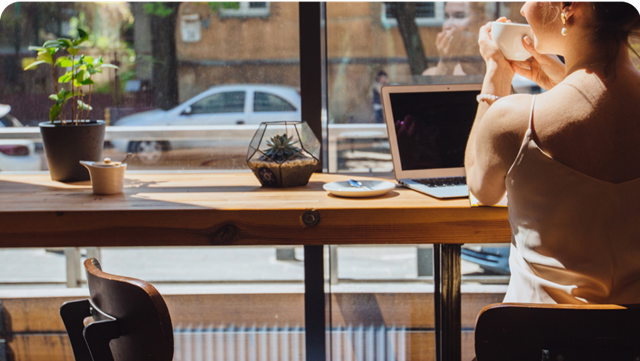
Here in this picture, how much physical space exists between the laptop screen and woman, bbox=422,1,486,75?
0.36m

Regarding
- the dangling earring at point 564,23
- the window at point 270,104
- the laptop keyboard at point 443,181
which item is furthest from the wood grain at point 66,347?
the dangling earring at point 564,23

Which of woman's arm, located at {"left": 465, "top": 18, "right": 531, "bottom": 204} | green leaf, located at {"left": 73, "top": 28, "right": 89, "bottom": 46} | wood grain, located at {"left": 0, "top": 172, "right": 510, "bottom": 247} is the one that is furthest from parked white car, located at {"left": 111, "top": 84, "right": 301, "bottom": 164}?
woman's arm, located at {"left": 465, "top": 18, "right": 531, "bottom": 204}

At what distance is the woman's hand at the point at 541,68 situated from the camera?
1242mm

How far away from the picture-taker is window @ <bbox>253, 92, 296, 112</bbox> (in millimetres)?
2055

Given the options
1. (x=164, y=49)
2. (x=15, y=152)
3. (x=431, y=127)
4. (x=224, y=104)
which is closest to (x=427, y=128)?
(x=431, y=127)

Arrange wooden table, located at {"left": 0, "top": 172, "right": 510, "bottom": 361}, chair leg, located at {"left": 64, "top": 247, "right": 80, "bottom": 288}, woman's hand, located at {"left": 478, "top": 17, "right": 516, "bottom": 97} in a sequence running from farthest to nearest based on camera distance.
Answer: chair leg, located at {"left": 64, "top": 247, "right": 80, "bottom": 288}, wooden table, located at {"left": 0, "top": 172, "right": 510, "bottom": 361}, woman's hand, located at {"left": 478, "top": 17, "right": 516, "bottom": 97}

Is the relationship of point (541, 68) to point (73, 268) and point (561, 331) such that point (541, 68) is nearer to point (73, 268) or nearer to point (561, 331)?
point (561, 331)

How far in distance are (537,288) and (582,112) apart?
0.33 meters

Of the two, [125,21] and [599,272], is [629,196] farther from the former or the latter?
[125,21]

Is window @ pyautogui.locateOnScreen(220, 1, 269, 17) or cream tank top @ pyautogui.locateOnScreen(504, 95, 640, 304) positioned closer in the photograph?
cream tank top @ pyautogui.locateOnScreen(504, 95, 640, 304)

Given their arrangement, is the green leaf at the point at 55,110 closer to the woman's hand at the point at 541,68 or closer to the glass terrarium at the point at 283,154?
the glass terrarium at the point at 283,154

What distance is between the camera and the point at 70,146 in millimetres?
1709

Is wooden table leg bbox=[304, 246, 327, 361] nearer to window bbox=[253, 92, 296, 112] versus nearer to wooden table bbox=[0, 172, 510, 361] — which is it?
wooden table bbox=[0, 172, 510, 361]

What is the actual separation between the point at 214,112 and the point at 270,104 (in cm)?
23
